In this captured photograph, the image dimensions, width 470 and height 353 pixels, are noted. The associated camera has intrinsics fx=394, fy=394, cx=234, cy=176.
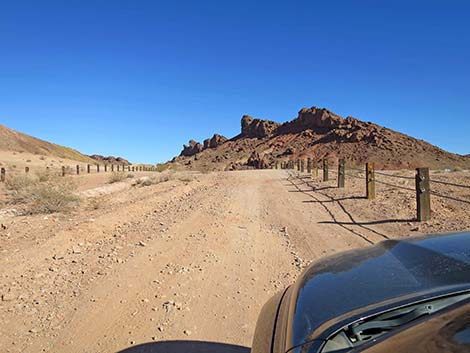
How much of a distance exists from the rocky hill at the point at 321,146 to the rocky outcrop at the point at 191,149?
16430 mm

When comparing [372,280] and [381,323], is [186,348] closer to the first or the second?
[372,280]

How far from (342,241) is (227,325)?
152 inches

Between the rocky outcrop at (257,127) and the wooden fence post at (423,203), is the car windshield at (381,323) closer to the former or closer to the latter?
the wooden fence post at (423,203)

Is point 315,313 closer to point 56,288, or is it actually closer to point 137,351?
point 137,351

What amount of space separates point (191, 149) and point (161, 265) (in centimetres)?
15590

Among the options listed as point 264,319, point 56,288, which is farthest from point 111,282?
point 264,319

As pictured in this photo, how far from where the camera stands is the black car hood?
5.80 feet

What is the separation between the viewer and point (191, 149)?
526 ft

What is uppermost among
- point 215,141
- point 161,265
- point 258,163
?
point 215,141

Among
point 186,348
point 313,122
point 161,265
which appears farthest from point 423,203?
point 313,122

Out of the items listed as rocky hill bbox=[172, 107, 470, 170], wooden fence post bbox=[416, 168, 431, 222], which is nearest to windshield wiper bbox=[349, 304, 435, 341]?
wooden fence post bbox=[416, 168, 431, 222]

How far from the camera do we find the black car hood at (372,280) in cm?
177

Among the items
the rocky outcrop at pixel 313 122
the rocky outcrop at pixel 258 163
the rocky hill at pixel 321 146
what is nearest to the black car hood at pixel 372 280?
the rocky hill at pixel 321 146

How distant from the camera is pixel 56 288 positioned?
4895mm
